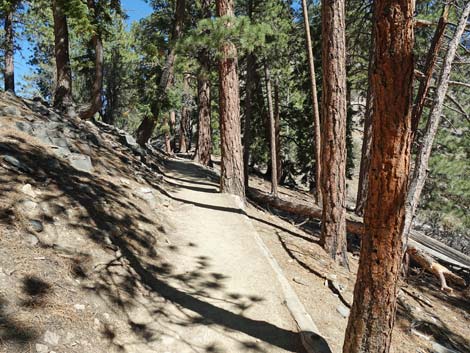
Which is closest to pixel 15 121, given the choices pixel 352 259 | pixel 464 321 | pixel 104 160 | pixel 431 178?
pixel 104 160

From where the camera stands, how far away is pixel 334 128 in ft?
21.0

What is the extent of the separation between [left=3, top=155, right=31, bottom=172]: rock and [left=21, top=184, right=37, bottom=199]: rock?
1.84 ft

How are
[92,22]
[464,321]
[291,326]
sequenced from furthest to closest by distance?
[92,22] < [464,321] < [291,326]

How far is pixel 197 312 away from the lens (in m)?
4.16

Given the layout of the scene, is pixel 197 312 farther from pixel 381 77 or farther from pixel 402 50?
pixel 402 50

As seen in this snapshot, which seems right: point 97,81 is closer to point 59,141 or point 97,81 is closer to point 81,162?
point 59,141

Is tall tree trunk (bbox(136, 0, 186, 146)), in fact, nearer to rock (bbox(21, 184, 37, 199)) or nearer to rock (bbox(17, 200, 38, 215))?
rock (bbox(21, 184, 37, 199))

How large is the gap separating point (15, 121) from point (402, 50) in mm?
6938

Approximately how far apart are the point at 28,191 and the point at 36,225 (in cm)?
73

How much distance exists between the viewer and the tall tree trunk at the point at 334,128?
612 centimetres

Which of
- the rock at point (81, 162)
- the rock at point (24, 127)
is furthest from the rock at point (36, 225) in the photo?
the rock at point (24, 127)

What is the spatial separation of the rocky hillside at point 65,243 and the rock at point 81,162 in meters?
0.02

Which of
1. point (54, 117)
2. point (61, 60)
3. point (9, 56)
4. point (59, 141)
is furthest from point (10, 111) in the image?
point (9, 56)

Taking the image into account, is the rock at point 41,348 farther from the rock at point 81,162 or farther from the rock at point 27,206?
the rock at point 81,162
